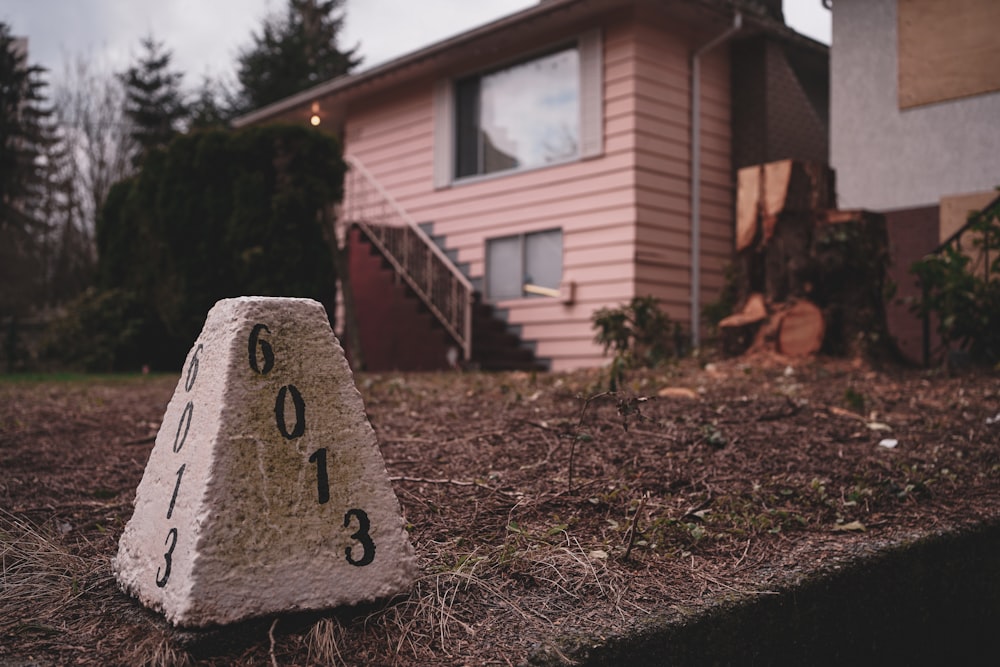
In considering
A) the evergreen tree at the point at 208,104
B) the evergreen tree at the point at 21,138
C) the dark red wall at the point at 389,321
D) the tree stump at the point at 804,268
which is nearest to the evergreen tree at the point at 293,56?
the evergreen tree at the point at 208,104

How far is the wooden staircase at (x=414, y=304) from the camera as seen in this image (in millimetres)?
10852

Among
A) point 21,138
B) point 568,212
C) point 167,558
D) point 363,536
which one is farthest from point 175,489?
point 21,138

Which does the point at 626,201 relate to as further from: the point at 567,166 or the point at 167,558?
the point at 167,558

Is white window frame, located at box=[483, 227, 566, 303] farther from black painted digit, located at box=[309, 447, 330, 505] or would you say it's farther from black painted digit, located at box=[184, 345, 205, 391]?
black painted digit, located at box=[309, 447, 330, 505]

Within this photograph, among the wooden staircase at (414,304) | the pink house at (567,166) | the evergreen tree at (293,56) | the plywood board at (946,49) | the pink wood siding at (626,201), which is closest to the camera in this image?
the plywood board at (946,49)

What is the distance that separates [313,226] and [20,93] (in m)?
22.0

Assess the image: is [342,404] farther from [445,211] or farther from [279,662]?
[445,211]

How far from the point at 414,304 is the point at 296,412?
956 cm

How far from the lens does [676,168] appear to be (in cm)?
1063

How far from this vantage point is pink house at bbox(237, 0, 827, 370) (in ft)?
33.7

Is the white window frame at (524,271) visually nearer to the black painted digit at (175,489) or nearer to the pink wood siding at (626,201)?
the pink wood siding at (626,201)

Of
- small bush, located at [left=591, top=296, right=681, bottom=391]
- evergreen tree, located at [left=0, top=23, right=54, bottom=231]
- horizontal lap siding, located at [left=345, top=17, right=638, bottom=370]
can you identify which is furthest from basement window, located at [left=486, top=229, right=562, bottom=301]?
evergreen tree, located at [left=0, top=23, right=54, bottom=231]

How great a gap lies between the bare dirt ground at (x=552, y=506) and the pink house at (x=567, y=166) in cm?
475

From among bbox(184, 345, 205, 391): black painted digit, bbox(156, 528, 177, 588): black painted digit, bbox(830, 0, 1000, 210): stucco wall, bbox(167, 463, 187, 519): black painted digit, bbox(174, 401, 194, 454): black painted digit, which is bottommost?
bbox(156, 528, 177, 588): black painted digit
